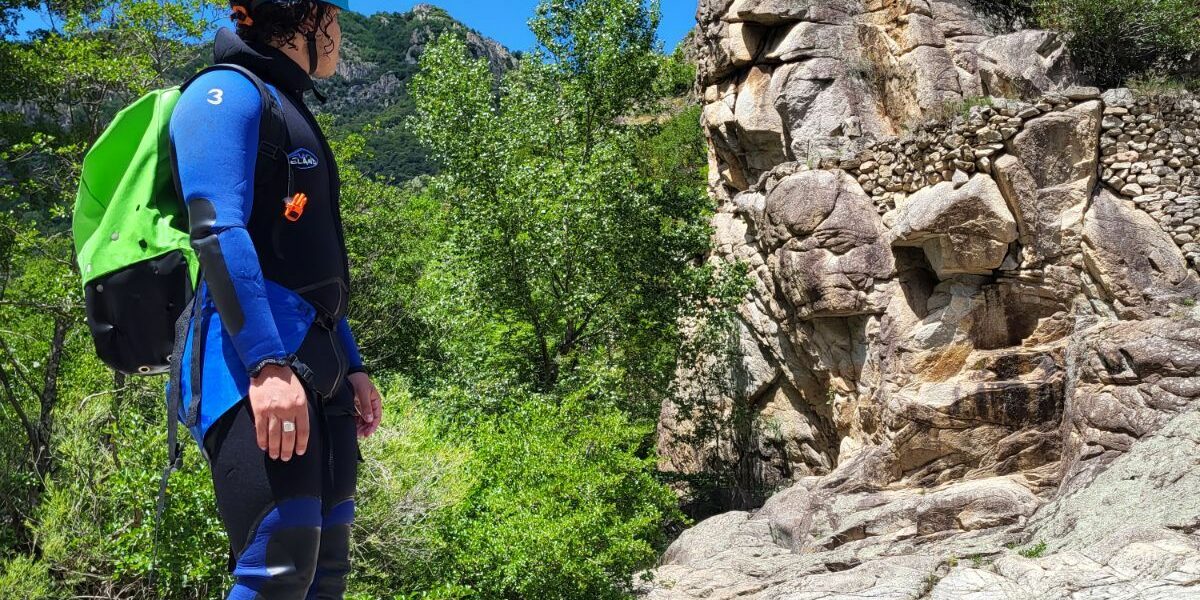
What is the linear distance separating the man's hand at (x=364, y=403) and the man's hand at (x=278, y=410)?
0.48 m

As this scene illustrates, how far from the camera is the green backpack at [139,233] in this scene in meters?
2.03

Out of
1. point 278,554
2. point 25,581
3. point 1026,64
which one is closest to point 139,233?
point 278,554

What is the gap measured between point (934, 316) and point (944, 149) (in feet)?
6.56

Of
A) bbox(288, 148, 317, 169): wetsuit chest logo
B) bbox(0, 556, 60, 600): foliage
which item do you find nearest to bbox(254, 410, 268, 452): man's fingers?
bbox(288, 148, 317, 169): wetsuit chest logo

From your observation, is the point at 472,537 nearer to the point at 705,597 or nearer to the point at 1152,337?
the point at 705,597

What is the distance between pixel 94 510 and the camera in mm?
6289

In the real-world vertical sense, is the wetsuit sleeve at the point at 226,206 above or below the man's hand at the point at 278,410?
above

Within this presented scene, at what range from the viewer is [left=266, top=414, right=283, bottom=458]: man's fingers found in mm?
1937

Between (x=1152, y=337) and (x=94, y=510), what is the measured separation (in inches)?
343

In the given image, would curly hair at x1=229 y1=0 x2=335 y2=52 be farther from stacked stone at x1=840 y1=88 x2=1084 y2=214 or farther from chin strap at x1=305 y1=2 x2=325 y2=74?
stacked stone at x1=840 y1=88 x2=1084 y2=214

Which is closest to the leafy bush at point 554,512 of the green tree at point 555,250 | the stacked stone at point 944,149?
the green tree at point 555,250

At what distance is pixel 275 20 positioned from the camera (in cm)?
228

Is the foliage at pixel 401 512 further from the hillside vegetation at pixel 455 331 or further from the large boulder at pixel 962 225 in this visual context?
the large boulder at pixel 962 225

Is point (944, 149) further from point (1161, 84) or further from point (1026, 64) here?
point (1161, 84)
